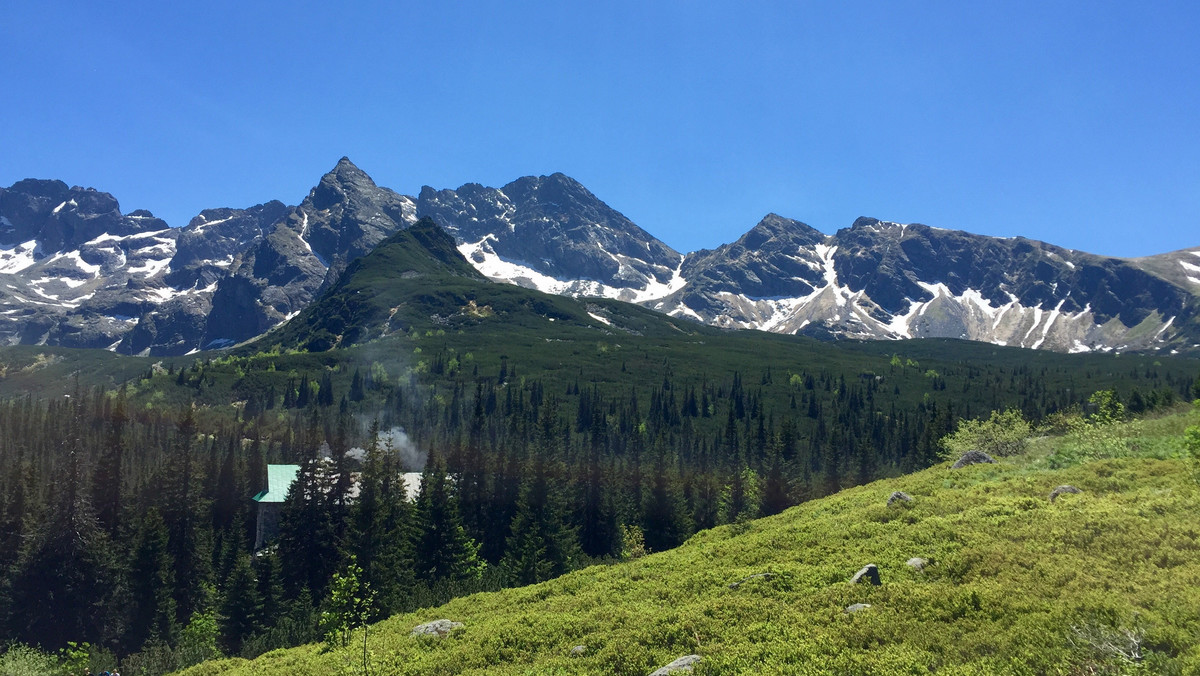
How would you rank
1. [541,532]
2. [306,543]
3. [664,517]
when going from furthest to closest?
[664,517] → [541,532] → [306,543]

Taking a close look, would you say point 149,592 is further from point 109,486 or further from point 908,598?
point 908,598

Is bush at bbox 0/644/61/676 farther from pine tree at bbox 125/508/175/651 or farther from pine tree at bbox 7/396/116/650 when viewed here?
pine tree at bbox 7/396/116/650

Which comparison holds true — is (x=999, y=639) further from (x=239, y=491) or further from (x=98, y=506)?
(x=239, y=491)

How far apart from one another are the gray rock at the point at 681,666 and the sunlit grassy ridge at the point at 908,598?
0.43 m

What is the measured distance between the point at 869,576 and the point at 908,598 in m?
3.08

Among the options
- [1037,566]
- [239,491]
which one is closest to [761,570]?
[1037,566]

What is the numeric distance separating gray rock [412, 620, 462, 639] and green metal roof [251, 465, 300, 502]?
10031cm

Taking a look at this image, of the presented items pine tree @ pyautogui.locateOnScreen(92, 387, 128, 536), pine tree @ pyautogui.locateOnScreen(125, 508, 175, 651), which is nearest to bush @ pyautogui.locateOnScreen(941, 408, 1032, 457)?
pine tree @ pyautogui.locateOnScreen(125, 508, 175, 651)

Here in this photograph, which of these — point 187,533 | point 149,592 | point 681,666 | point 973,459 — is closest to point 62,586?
point 149,592

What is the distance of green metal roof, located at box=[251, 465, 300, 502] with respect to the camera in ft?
415

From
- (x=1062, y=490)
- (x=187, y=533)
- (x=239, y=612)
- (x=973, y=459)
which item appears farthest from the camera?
(x=187, y=533)

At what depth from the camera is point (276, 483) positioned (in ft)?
429

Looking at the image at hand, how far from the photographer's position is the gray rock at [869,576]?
27.6m

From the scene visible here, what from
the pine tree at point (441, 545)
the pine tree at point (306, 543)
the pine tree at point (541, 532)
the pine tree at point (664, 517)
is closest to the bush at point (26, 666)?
the pine tree at point (306, 543)
